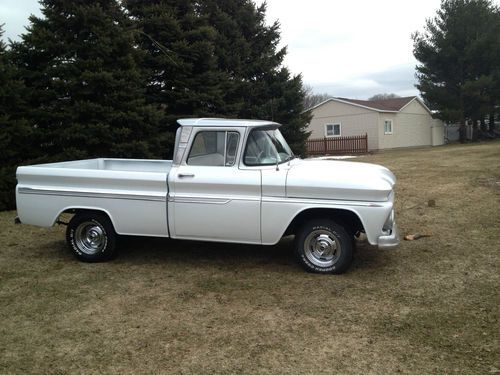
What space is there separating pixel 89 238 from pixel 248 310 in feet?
9.38

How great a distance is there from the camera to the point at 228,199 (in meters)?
5.66

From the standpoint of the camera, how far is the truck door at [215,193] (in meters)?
5.62

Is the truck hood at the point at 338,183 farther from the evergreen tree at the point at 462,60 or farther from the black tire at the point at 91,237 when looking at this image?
the evergreen tree at the point at 462,60

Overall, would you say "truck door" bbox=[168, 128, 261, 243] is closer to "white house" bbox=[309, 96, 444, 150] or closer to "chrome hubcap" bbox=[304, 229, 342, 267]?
"chrome hubcap" bbox=[304, 229, 342, 267]

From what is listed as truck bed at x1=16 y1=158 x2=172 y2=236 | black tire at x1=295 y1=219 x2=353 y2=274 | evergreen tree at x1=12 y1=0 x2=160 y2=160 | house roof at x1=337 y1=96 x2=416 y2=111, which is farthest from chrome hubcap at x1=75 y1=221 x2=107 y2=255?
house roof at x1=337 y1=96 x2=416 y2=111

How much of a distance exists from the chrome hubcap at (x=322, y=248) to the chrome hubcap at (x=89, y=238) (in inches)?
110

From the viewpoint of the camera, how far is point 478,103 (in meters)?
35.0

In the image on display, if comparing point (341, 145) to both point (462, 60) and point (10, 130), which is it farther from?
point (10, 130)

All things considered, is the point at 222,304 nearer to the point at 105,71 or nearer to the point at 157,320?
the point at 157,320

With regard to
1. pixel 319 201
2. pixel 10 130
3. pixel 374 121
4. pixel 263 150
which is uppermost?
pixel 374 121

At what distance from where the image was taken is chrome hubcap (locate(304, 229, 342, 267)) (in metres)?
5.56

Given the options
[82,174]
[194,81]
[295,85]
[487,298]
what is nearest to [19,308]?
[82,174]

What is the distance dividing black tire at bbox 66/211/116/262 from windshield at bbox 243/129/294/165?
2.13m

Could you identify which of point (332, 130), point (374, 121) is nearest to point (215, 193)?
point (374, 121)
